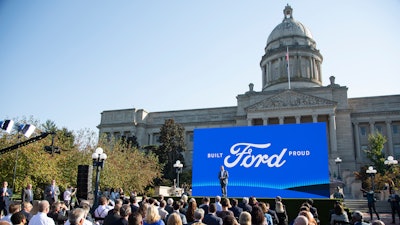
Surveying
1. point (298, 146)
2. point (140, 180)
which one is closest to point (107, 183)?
point (140, 180)

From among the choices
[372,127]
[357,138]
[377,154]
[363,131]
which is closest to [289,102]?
[357,138]

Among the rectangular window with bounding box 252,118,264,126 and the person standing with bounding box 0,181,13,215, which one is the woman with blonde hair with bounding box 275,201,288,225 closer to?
the person standing with bounding box 0,181,13,215

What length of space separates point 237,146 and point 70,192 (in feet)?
34.0

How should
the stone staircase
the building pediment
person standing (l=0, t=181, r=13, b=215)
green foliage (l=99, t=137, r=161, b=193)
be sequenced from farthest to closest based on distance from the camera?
the building pediment → green foliage (l=99, t=137, r=161, b=193) → the stone staircase → person standing (l=0, t=181, r=13, b=215)

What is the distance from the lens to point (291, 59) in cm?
7462

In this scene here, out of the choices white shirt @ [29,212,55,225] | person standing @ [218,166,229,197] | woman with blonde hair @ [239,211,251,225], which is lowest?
white shirt @ [29,212,55,225]

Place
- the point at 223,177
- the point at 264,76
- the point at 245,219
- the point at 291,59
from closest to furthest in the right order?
the point at 245,219, the point at 223,177, the point at 291,59, the point at 264,76

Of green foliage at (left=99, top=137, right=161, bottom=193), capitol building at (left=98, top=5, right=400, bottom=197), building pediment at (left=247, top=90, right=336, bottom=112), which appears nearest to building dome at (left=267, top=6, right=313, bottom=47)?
capitol building at (left=98, top=5, right=400, bottom=197)

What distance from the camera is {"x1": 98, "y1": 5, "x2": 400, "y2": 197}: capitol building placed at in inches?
2219

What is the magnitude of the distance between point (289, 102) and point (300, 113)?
269cm

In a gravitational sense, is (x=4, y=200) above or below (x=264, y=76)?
below

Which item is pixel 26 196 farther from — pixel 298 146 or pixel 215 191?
pixel 298 146

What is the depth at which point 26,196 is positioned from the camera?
16.8 m

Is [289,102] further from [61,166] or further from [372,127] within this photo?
[61,166]
